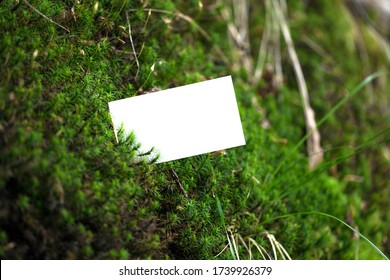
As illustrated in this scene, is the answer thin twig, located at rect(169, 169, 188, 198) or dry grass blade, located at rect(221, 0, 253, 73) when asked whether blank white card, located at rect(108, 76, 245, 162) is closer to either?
thin twig, located at rect(169, 169, 188, 198)

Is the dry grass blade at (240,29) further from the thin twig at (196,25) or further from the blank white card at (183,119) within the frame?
the blank white card at (183,119)

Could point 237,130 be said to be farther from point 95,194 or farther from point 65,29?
point 65,29

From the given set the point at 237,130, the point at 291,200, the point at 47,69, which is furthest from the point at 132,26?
the point at 291,200

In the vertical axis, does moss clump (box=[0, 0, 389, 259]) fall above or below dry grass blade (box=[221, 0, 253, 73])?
below

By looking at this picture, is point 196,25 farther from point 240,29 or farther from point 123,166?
point 123,166

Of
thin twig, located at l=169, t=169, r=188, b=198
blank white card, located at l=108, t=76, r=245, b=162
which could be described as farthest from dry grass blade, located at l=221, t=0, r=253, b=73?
thin twig, located at l=169, t=169, r=188, b=198

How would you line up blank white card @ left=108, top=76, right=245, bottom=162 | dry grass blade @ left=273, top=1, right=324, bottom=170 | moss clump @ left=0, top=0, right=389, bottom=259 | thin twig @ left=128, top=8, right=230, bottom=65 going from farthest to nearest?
dry grass blade @ left=273, top=1, right=324, bottom=170
thin twig @ left=128, top=8, right=230, bottom=65
blank white card @ left=108, top=76, right=245, bottom=162
moss clump @ left=0, top=0, right=389, bottom=259

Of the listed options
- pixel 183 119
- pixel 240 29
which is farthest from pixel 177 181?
pixel 240 29

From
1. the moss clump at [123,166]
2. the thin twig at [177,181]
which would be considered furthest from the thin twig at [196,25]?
the thin twig at [177,181]
